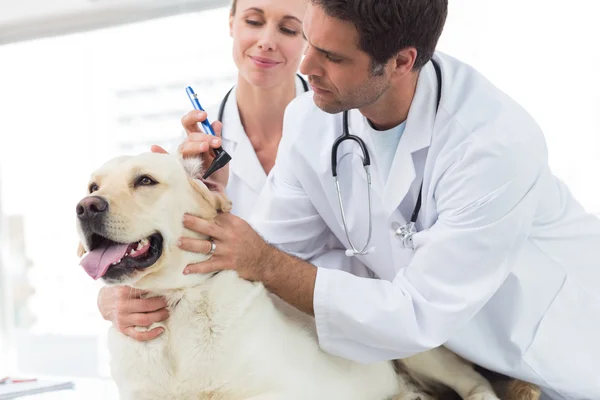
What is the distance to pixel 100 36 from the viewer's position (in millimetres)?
3414

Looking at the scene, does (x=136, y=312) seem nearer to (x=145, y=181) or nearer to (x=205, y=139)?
(x=145, y=181)

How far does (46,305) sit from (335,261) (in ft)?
8.64

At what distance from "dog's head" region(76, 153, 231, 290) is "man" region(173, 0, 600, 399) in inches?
1.6

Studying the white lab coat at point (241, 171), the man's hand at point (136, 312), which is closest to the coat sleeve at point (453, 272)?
the man's hand at point (136, 312)

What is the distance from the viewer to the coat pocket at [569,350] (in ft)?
4.89

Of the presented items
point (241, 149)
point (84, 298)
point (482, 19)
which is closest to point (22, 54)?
point (84, 298)

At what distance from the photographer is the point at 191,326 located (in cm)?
131

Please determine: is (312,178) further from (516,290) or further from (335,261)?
(516,290)

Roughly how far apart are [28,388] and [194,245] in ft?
3.05

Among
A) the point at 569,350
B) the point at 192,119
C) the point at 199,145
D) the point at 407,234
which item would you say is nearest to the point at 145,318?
the point at 199,145

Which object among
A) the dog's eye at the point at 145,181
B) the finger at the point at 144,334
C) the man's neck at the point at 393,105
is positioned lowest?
the finger at the point at 144,334

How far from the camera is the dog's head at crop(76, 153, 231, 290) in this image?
1181 millimetres

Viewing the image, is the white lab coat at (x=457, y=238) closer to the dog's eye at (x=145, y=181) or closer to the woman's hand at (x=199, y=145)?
the woman's hand at (x=199, y=145)

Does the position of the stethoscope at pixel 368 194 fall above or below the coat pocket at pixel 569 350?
above
